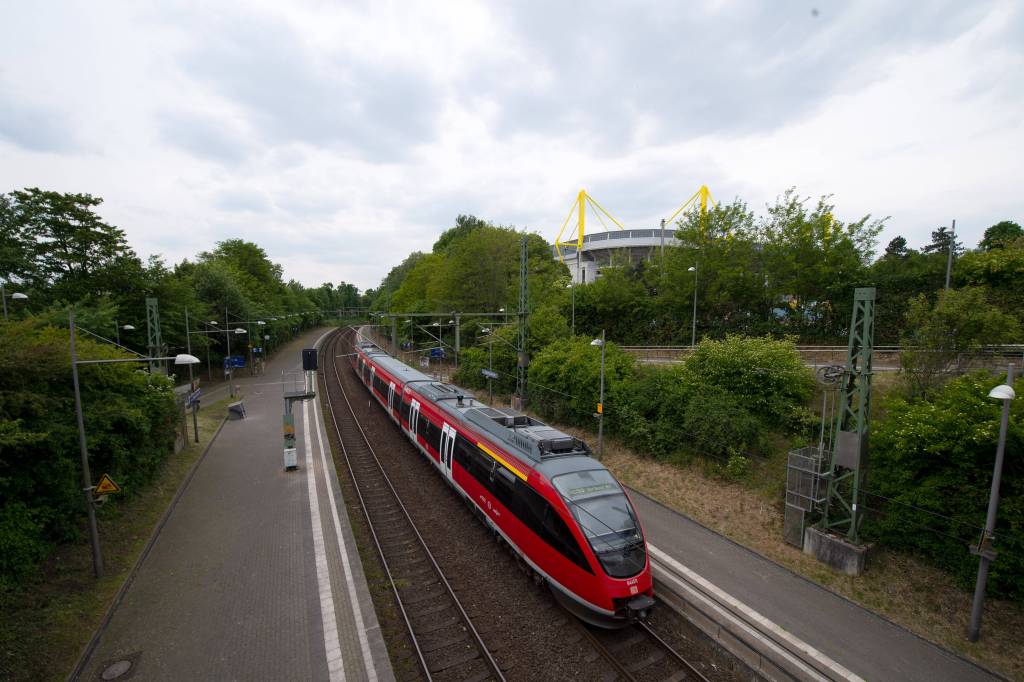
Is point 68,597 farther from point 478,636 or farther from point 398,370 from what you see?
point 398,370

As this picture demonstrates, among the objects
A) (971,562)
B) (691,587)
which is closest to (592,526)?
(691,587)

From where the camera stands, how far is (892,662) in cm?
763

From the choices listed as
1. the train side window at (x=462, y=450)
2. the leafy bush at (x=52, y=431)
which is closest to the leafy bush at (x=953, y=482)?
the train side window at (x=462, y=450)

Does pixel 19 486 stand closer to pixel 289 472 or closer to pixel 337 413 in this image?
pixel 289 472

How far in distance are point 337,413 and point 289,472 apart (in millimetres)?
9381

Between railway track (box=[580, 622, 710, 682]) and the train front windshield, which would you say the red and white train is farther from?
Answer: railway track (box=[580, 622, 710, 682])

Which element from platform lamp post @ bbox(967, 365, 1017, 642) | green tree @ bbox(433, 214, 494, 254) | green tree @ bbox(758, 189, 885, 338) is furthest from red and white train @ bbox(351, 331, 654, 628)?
green tree @ bbox(433, 214, 494, 254)

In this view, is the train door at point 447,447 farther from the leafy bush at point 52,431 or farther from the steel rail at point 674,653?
the leafy bush at point 52,431

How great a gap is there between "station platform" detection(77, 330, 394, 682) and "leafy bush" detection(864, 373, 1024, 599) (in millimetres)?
11106

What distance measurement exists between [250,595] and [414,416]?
8.63 m

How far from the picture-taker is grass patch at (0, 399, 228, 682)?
24.2ft

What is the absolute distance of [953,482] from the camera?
31.0 feet

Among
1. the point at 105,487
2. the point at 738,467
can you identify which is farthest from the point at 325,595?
the point at 738,467

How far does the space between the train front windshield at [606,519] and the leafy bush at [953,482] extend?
6.26m
